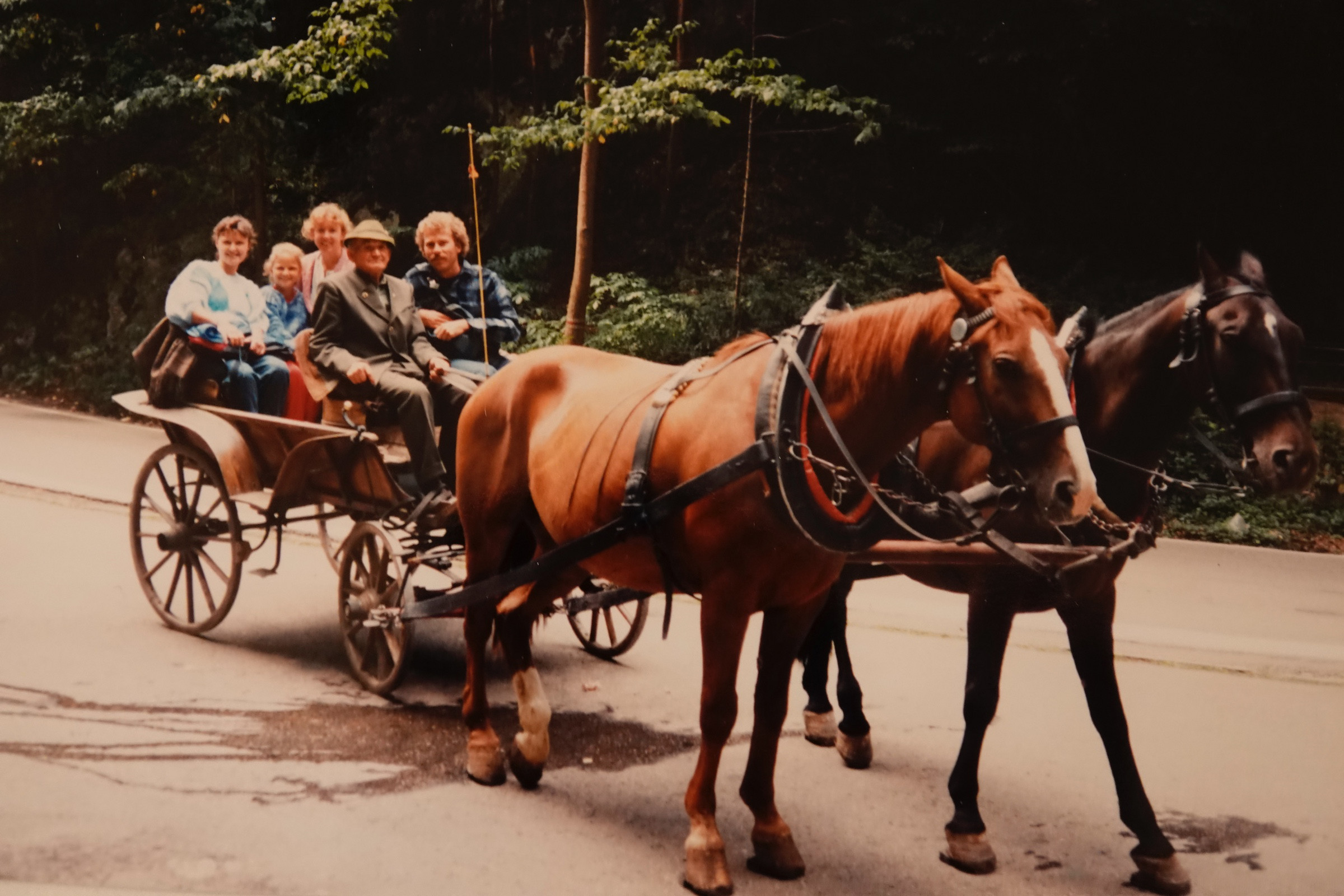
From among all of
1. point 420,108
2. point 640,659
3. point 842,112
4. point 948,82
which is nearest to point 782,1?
point 842,112

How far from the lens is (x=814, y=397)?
3068mm

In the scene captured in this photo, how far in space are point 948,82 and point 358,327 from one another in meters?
2.84

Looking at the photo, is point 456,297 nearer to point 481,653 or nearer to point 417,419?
point 417,419

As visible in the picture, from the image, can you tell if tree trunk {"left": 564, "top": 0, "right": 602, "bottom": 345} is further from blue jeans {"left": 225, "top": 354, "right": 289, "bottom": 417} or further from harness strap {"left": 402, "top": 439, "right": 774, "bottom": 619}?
harness strap {"left": 402, "top": 439, "right": 774, "bottom": 619}

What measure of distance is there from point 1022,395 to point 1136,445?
36.8 inches

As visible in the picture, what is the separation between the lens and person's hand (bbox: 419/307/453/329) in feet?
18.7

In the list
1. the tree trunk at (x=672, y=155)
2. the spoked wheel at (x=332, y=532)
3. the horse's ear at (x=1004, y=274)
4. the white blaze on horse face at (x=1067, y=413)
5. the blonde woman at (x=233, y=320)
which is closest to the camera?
the white blaze on horse face at (x=1067, y=413)

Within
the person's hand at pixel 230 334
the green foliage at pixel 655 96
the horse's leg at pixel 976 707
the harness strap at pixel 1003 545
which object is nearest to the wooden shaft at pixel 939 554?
the harness strap at pixel 1003 545

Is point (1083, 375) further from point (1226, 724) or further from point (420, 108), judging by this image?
point (420, 108)

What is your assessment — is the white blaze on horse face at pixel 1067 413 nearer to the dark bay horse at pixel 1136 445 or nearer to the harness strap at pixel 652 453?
the dark bay horse at pixel 1136 445

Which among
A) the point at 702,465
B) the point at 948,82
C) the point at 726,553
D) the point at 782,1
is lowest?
the point at 726,553

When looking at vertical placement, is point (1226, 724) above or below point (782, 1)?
below

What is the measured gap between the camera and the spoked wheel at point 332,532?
6.79 m

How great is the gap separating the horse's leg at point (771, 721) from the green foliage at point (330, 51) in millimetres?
7972
